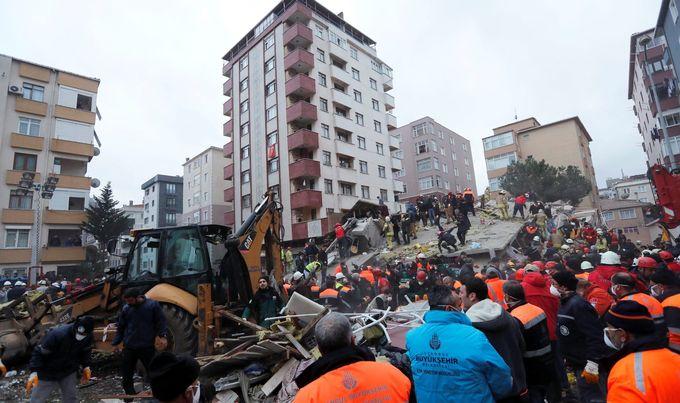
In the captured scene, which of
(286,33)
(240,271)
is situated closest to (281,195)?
(286,33)

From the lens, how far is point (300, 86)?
99.1ft

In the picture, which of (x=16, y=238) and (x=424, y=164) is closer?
(x=16, y=238)

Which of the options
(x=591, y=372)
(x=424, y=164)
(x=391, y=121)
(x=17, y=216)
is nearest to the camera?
(x=591, y=372)

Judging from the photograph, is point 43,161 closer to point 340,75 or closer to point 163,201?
point 340,75

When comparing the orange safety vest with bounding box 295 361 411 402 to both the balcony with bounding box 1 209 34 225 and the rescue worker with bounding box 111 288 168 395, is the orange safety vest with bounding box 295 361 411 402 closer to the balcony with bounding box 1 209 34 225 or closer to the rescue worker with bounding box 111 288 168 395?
the rescue worker with bounding box 111 288 168 395

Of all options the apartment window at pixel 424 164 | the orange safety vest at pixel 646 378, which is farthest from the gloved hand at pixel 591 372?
the apartment window at pixel 424 164

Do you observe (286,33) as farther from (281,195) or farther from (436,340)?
(436,340)

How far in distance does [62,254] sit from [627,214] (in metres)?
61.1

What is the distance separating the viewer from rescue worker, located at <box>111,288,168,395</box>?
522cm

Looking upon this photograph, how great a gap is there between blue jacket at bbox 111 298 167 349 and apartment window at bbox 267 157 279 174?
85.1ft

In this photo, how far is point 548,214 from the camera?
67.4 feet

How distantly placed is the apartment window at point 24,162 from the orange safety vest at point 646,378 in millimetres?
35917

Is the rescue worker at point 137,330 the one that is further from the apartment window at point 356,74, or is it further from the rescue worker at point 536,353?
the apartment window at point 356,74

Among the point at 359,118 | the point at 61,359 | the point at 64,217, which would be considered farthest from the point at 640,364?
the point at 359,118
